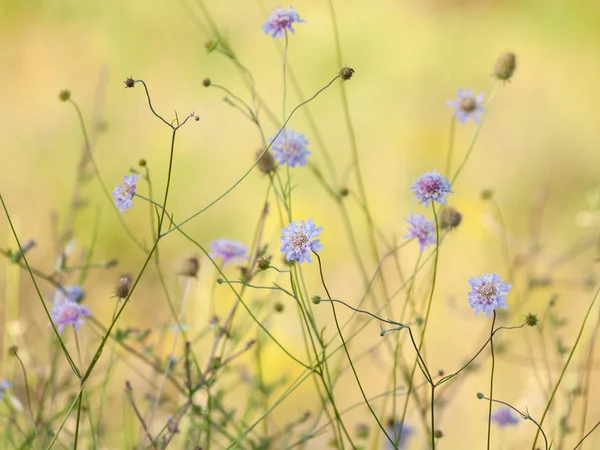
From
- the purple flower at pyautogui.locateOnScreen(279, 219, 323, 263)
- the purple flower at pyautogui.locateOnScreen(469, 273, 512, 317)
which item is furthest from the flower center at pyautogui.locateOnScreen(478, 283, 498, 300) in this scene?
the purple flower at pyautogui.locateOnScreen(279, 219, 323, 263)

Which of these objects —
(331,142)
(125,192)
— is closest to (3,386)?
(125,192)

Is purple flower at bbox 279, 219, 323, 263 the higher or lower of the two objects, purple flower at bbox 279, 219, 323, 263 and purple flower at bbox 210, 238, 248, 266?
the lower

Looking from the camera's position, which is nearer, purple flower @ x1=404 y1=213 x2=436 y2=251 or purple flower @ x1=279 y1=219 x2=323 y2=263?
purple flower @ x1=279 y1=219 x2=323 y2=263

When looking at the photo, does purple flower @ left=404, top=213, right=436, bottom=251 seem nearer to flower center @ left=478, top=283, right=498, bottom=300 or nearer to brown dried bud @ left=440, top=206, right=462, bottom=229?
brown dried bud @ left=440, top=206, right=462, bottom=229

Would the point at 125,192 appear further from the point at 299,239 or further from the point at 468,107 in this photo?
the point at 468,107

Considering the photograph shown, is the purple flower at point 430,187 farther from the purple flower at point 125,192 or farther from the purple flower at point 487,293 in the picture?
the purple flower at point 125,192

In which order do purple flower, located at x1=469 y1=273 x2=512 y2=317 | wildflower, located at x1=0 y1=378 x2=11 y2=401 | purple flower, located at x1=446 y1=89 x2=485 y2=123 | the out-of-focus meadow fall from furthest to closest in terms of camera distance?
1. the out-of-focus meadow
2. purple flower, located at x1=446 y1=89 x2=485 y2=123
3. wildflower, located at x1=0 y1=378 x2=11 y2=401
4. purple flower, located at x1=469 y1=273 x2=512 y2=317

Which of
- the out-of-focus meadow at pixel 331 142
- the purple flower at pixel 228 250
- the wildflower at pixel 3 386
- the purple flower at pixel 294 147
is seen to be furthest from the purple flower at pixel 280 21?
the out-of-focus meadow at pixel 331 142
